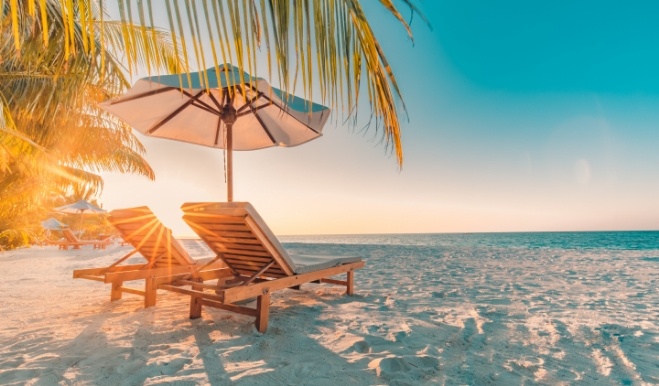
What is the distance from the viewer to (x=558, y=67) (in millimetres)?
15602

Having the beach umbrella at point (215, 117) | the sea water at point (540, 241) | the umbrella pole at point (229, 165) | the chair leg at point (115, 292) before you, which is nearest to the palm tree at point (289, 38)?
the beach umbrella at point (215, 117)

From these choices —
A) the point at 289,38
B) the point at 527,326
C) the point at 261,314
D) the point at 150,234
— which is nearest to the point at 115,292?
the point at 150,234

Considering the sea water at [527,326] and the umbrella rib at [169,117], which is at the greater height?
the umbrella rib at [169,117]

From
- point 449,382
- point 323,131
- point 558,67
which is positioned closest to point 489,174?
point 558,67

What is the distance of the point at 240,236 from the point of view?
3156 millimetres

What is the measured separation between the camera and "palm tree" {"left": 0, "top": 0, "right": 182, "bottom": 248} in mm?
4234

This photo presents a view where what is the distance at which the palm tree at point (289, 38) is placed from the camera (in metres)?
0.77

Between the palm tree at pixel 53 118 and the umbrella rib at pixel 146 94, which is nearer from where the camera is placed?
the umbrella rib at pixel 146 94

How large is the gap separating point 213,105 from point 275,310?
2.77 meters

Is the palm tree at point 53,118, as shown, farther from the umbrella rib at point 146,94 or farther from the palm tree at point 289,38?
the palm tree at point 289,38

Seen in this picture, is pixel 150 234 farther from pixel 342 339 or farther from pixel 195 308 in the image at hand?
pixel 342 339

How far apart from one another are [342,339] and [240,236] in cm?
125

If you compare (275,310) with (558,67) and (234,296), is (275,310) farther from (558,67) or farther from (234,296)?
(558,67)

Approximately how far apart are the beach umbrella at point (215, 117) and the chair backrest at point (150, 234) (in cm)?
101
